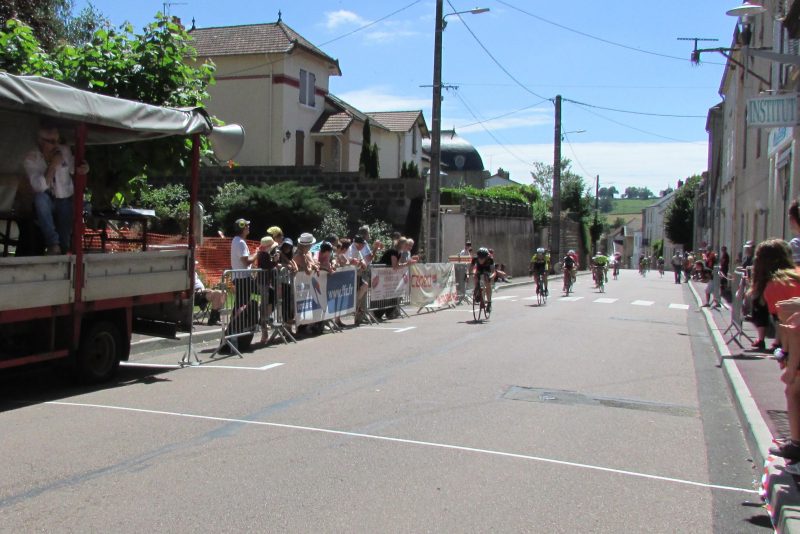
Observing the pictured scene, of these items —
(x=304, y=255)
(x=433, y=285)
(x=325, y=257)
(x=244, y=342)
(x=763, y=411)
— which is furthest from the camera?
(x=433, y=285)

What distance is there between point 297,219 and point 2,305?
18475 mm

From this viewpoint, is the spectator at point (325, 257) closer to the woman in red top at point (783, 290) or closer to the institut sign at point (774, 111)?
the institut sign at point (774, 111)

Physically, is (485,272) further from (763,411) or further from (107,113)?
Answer: (107,113)

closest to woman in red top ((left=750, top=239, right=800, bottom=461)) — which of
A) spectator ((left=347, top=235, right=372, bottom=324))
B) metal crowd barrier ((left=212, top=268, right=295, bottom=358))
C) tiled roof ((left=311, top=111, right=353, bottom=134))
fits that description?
metal crowd barrier ((left=212, top=268, right=295, bottom=358))

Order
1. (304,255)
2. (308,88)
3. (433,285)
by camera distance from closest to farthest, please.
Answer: (304,255), (433,285), (308,88)

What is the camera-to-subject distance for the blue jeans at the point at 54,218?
8.30 m

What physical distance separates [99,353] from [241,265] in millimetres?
3759

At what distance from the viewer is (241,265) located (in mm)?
12578

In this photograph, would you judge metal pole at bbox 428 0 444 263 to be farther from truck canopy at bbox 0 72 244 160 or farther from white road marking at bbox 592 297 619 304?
truck canopy at bbox 0 72 244 160

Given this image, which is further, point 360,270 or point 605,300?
point 605,300

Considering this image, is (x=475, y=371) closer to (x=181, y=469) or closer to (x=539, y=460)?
(x=539, y=460)

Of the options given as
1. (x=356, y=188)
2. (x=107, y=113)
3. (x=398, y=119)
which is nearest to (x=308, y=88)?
(x=398, y=119)

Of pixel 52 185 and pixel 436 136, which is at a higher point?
pixel 436 136

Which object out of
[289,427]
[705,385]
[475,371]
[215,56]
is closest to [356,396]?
[289,427]
